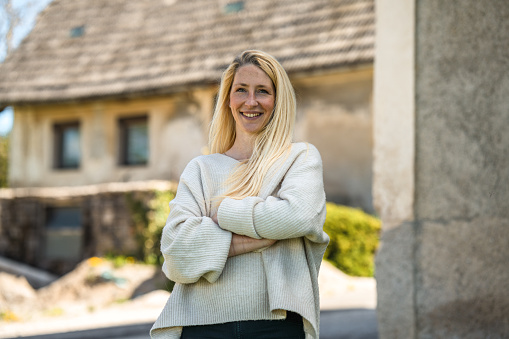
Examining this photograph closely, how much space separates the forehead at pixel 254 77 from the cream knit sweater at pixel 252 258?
300mm

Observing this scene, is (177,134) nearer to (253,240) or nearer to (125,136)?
(125,136)

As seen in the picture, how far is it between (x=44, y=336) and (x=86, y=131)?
28.9 feet

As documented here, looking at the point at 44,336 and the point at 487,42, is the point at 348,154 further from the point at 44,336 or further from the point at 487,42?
the point at 487,42

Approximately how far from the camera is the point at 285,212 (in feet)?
6.59

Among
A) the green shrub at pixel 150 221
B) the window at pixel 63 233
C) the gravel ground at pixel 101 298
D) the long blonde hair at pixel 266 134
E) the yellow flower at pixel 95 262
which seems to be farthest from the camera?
the window at pixel 63 233

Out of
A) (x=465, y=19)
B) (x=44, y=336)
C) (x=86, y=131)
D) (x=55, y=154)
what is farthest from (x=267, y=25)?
(x=465, y=19)

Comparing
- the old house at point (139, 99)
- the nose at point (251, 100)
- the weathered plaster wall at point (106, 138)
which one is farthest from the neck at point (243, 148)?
the weathered plaster wall at point (106, 138)

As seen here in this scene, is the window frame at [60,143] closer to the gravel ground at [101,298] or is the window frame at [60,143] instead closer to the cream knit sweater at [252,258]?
the gravel ground at [101,298]

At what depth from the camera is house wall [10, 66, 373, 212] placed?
460 inches

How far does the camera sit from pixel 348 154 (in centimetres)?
1173

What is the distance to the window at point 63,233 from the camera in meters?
12.6

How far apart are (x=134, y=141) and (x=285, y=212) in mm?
12606

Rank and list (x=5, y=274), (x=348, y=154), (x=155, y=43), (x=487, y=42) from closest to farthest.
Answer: (x=487, y=42) < (x=5, y=274) < (x=348, y=154) < (x=155, y=43)

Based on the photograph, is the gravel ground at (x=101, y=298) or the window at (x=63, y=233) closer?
the gravel ground at (x=101, y=298)
